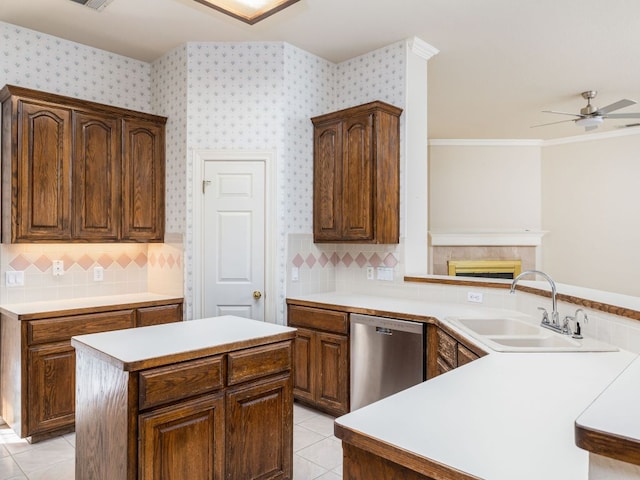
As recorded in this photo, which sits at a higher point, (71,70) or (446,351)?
(71,70)

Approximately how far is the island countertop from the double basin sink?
1.02 meters

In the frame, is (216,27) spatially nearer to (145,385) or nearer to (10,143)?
(10,143)

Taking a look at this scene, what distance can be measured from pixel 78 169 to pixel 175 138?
824mm

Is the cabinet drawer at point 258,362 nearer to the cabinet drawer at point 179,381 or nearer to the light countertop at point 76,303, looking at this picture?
the cabinet drawer at point 179,381

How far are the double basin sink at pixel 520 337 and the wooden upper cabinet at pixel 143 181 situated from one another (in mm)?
2660

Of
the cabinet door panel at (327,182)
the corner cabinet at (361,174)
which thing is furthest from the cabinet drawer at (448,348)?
the cabinet door panel at (327,182)

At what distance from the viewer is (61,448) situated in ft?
9.57

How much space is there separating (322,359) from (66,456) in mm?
1775

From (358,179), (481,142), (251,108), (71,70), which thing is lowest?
(358,179)

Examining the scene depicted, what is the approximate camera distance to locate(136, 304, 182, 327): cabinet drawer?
3498 millimetres

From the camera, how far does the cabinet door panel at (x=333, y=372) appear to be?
10.7 feet

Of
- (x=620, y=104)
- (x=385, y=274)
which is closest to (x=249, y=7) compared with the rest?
(x=385, y=274)

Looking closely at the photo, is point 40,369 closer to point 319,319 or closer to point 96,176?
point 96,176

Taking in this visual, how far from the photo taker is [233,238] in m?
3.75
